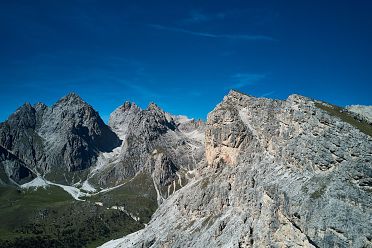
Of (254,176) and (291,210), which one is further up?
(254,176)

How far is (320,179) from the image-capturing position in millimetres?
110250

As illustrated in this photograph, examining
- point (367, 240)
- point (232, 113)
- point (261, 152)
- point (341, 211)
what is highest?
point (232, 113)

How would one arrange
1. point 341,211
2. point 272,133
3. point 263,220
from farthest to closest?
point 272,133 < point 263,220 < point 341,211

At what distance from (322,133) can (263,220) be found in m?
34.6

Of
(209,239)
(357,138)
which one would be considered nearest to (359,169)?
(357,138)

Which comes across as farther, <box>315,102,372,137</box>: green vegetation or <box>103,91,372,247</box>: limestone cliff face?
<box>315,102,372,137</box>: green vegetation

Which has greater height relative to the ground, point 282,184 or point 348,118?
point 348,118

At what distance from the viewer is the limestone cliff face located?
97.0 meters

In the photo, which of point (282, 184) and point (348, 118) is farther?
point (282, 184)

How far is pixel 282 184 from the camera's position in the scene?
419 feet

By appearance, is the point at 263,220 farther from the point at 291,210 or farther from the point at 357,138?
the point at 357,138

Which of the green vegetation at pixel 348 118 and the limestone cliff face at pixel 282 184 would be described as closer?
the limestone cliff face at pixel 282 184

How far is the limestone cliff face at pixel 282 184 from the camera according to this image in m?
97.0

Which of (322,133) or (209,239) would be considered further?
(209,239)
